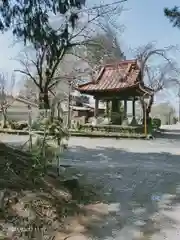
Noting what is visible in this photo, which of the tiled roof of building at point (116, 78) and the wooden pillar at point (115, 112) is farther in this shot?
the wooden pillar at point (115, 112)

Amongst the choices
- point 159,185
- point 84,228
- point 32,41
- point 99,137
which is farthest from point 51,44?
point 99,137

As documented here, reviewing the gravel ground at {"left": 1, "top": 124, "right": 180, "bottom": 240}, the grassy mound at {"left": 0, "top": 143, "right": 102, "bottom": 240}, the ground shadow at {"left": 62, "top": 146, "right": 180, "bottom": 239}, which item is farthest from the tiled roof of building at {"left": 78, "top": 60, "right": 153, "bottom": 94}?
the grassy mound at {"left": 0, "top": 143, "right": 102, "bottom": 240}

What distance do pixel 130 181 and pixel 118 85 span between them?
1501 centimetres

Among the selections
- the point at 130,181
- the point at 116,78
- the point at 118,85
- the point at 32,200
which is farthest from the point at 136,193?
the point at 116,78

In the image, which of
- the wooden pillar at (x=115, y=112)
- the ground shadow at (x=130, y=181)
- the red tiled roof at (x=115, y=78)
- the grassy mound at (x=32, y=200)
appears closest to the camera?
the grassy mound at (x=32, y=200)

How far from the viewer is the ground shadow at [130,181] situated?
495 centimetres

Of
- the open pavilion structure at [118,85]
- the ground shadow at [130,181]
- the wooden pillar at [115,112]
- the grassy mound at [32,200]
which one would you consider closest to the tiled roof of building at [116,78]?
the open pavilion structure at [118,85]

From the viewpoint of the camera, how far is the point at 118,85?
2214cm

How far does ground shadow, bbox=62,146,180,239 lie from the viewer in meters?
4.95

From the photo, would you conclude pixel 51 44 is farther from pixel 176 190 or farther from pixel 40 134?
pixel 176 190

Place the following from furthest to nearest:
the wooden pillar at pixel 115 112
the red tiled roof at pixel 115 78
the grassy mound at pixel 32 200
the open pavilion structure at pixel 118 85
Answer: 1. the wooden pillar at pixel 115 112
2. the red tiled roof at pixel 115 78
3. the open pavilion structure at pixel 118 85
4. the grassy mound at pixel 32 200

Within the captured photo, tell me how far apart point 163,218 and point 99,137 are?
48.3 ft

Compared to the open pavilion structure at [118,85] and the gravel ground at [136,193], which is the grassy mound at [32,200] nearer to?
the gravel ground at [136,193]

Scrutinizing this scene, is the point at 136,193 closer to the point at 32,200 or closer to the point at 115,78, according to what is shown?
the point at 32,200
